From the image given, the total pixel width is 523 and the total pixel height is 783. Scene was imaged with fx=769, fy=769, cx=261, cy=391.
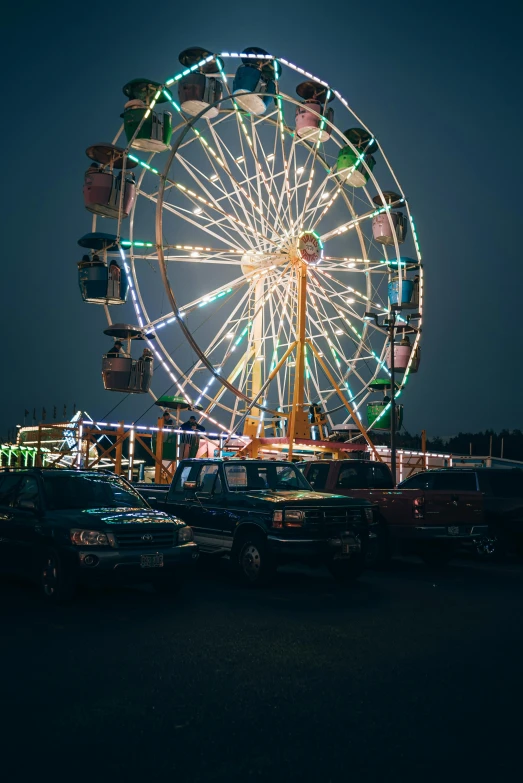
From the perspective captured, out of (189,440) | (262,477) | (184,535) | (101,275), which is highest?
(101,275)

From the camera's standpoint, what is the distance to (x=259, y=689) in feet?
17.9

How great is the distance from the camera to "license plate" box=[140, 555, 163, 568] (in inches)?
344

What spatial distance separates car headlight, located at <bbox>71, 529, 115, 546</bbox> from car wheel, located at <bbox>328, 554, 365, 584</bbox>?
3.63 m

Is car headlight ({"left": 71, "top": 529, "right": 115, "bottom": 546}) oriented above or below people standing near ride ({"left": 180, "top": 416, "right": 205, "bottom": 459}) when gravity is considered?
below

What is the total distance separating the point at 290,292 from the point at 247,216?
3.04 m

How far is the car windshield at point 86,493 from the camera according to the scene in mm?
9609

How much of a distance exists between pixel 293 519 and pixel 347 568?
150 centimetres

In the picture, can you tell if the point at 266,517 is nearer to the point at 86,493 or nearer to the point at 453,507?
the point at 86,493

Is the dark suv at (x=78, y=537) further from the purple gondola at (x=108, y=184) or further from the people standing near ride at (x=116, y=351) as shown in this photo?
the purple gondola at (x=108, y=184)

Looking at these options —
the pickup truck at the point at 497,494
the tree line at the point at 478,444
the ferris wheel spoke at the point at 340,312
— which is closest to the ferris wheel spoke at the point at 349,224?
the ferris wheel spoke at the point at 340,312

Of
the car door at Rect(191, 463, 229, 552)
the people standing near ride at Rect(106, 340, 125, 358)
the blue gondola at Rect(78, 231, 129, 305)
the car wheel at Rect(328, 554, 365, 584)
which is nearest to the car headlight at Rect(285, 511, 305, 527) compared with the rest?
the car wheel at Rect(328, 554, 365, 584)

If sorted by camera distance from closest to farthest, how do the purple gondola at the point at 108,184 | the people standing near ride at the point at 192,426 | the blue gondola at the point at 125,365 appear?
the purple gondola at the point at 108,184 < the blue gondola at the point at 125,365 < the people standing near ride at the point at 192,426

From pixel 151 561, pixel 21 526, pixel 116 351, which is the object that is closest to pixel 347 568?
pixel 151 561

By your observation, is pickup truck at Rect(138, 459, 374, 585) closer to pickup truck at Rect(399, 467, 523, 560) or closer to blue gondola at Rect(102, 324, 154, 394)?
pickup truck at Rect(399, 467, 523, 560)
